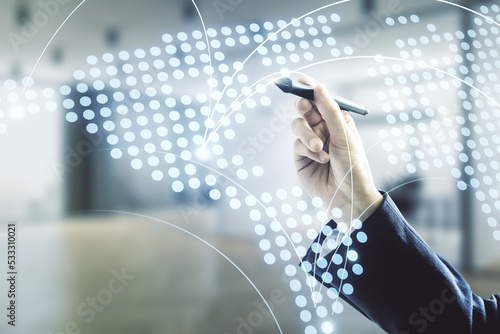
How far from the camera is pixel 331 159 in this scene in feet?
1.87

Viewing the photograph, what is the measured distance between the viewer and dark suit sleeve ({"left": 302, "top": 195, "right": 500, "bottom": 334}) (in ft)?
1.81

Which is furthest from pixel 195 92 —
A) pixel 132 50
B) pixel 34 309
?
pixel 34 309

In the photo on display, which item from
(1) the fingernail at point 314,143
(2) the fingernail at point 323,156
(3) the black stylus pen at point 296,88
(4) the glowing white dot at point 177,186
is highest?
(3) the black stylus pen at point 296,88

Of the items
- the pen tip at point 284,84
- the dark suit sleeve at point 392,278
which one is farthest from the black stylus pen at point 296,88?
the dark suit sleeve at point 392,278

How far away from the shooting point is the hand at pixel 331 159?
0.55 m

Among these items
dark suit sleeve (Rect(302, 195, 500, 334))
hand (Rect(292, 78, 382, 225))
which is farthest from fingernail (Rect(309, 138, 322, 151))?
dark suit sleeve (Rect(302, 195, 500, 334))

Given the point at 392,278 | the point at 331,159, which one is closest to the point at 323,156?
the point at 331,159

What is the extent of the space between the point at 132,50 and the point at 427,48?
1.51 feet

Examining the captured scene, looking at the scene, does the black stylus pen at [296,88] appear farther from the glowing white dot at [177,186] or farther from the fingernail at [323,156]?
the glowing white dot at [177,186]

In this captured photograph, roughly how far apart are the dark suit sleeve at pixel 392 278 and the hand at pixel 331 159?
0.09 ft

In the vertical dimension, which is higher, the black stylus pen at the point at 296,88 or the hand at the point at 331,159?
the black stylus pen at the point at 296,88

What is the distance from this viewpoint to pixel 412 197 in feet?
2.09

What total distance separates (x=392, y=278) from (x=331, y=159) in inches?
7.1

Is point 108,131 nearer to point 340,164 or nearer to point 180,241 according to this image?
point 180,241
